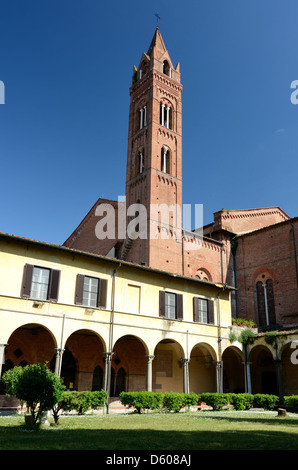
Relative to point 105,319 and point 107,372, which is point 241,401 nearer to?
point 107,372

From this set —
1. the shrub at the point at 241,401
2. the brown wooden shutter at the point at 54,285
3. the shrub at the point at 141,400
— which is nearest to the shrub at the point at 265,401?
the shrub at the point at 241,401

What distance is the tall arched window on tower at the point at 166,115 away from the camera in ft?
118

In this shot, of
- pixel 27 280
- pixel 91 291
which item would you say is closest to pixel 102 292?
pixel 91 291

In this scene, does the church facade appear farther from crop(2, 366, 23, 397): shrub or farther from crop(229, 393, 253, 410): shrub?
crop(2, 366, 23, 397): shrub

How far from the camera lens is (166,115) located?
36.7 metres

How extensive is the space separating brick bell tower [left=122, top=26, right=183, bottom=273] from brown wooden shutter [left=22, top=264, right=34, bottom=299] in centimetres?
1161

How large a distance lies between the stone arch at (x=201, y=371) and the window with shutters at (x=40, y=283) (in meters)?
10.7

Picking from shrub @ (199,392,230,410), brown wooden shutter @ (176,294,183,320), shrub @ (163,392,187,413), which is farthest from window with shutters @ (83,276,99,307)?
shrub @ (199,392,230,410)

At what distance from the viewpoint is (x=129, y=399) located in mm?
17797

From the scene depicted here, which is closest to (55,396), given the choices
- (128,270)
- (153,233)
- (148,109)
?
(128,270)

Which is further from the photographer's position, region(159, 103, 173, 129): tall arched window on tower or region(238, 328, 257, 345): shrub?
region(159, 103, 173, 129): tall arched window on tower

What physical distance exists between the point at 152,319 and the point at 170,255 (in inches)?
381

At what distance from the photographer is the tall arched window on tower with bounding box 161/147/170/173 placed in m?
34.0

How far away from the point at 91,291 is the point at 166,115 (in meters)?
22.4
